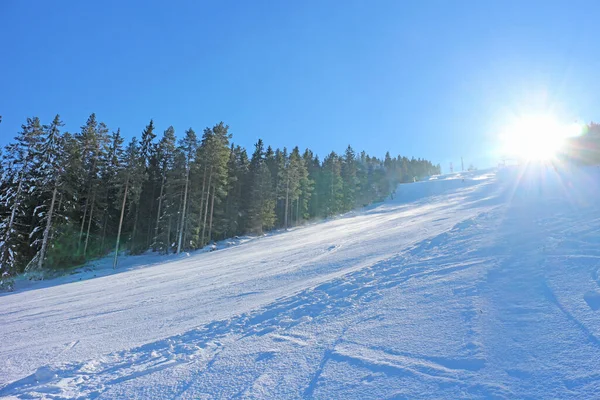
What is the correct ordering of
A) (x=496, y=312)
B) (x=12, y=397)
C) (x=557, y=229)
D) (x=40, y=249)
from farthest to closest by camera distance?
(x=40, y=249) < (x=557, y=229) < (x=496, y=312) < (x=12, y=397)

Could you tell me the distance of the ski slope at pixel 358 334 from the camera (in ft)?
10.6

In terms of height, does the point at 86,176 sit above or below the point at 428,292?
above

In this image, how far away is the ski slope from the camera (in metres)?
3.23

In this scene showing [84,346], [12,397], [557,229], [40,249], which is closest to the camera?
[12,397]

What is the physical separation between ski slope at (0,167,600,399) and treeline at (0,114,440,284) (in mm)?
19528

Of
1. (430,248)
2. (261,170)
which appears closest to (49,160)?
(261,170)

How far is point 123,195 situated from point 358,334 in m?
29.9

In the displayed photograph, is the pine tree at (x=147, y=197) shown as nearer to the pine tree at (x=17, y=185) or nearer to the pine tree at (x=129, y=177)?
the pine tree at (x=129, y=177)

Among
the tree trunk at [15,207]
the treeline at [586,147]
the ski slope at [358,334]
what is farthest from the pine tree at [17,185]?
the treeline at [586,147]

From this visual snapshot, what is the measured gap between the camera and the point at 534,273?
5.75 metres

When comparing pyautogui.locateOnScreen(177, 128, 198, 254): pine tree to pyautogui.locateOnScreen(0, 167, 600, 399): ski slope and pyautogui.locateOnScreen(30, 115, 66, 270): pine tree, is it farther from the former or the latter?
pyautogui.locateOnScreen(0, 167, 600, 399): ski slope

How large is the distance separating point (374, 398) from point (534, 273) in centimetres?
474

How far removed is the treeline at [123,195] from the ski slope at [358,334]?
19.5m

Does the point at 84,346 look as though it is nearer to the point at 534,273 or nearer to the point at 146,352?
the point at 146,352
